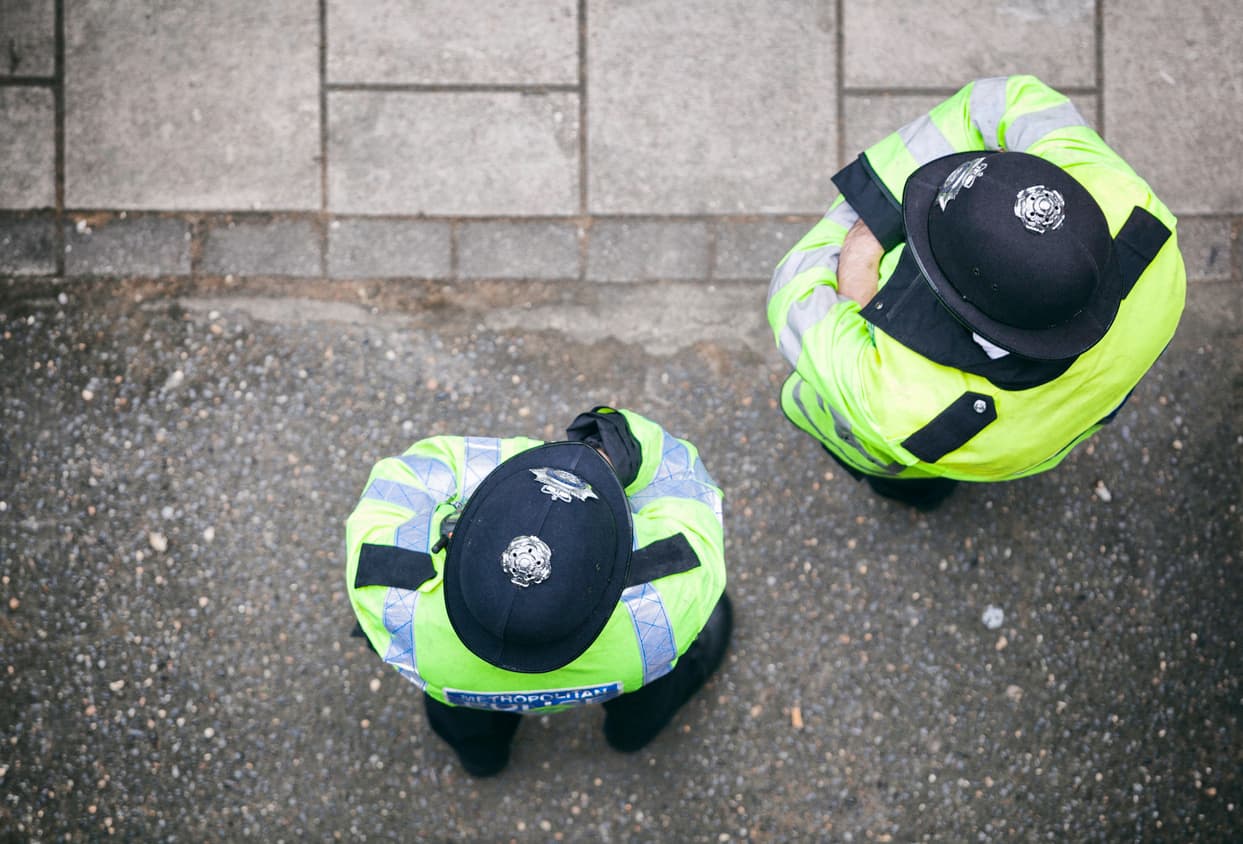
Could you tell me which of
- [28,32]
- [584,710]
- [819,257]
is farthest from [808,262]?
[28,32]

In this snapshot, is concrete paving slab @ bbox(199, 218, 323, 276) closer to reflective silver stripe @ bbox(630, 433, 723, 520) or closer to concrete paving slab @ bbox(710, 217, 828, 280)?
concrete paving slab @ bbox(710, 217, 828, 280)

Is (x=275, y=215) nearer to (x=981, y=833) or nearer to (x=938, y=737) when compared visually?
(x=938, y=737)

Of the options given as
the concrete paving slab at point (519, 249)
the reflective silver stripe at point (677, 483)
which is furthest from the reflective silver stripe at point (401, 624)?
the concrete paving slab at point (519, 249)

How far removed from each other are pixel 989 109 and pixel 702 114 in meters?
1.35

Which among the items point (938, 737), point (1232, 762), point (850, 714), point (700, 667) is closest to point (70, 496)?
point (700, 667)

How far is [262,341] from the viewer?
3645 mm

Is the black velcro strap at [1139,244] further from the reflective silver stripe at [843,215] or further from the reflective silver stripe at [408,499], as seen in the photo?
the reflective silver stripe at [408,499]

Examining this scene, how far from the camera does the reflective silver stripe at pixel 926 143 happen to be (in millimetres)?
2559

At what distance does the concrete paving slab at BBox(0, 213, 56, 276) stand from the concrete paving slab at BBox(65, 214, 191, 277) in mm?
68

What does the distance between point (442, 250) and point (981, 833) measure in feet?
9.88

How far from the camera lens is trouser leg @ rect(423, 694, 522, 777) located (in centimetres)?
301

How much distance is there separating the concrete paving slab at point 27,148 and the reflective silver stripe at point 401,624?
250 cm

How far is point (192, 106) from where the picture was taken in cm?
368

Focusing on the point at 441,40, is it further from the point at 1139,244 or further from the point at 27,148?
the point at 1139,244
